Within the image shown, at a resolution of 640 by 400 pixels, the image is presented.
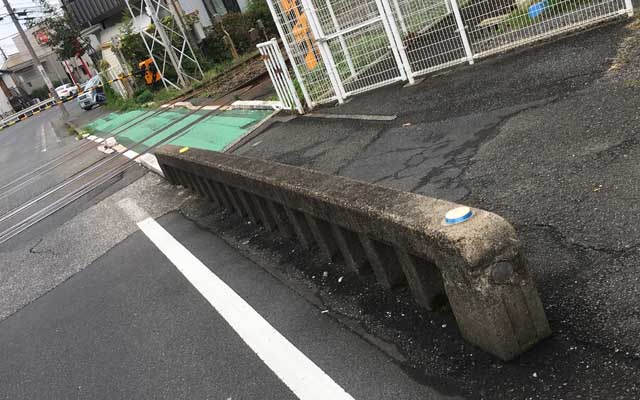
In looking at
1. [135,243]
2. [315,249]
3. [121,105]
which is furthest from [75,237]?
[121,105]

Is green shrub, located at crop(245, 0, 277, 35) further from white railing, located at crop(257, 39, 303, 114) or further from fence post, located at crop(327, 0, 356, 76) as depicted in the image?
→ fence post, located at crop(327, 0, 356, 76)

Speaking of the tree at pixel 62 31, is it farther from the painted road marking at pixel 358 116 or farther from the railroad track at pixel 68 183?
the painted road marking at pixel 358 116

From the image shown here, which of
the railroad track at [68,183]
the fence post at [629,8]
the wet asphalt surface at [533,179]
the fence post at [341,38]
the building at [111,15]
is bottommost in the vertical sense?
the wet asphalt surface at [533,179]

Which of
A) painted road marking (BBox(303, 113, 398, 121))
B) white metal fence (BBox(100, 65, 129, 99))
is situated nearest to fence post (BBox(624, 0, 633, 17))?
painted road marking (BBox(303, 113, 398, 121))

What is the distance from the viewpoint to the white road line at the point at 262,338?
3238 millimetres

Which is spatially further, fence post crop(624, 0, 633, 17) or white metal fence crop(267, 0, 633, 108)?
white metal fence crop(267, 0, 633, 108)

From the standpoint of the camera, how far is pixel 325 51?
402 inches

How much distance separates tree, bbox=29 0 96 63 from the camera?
113 feet

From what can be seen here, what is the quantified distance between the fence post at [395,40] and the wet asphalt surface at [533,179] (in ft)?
1.25

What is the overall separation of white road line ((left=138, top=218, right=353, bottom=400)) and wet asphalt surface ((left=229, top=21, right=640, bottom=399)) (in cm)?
48

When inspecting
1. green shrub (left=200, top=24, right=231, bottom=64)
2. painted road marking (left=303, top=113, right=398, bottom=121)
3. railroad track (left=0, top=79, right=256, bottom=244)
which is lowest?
painted road marking (left=303, top=113, right=398, bottom=121)

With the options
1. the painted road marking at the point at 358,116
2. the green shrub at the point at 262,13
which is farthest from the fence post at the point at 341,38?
the green shrub at the point at 262,13

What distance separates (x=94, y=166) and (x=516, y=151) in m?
11.9

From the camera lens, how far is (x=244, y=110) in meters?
13.5
